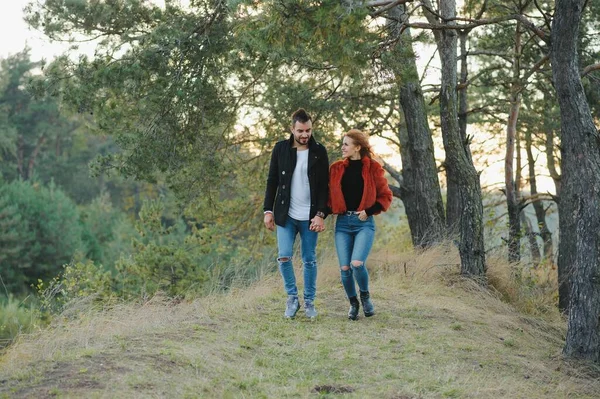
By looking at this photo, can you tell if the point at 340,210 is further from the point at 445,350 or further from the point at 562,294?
the point at 562,294

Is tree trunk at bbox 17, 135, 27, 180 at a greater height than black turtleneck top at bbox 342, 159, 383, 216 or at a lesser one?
greater

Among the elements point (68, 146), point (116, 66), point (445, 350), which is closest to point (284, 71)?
point (116, 66)

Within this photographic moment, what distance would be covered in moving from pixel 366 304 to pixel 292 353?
5.87 feet

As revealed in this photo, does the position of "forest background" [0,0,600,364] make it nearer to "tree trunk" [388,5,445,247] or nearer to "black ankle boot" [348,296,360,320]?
"tree trunk" [388,5,445,247]

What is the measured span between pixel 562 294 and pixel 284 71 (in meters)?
A: 6.64

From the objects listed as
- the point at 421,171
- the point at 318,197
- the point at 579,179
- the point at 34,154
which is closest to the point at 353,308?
the point at 318,197

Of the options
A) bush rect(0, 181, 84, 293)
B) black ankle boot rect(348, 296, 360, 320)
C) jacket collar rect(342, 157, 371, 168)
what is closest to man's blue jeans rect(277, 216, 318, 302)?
black ankle boot rect(348, 296, 360, 320)

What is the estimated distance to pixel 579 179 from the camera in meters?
8.29

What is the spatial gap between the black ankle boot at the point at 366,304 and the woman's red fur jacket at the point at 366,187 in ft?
3.36

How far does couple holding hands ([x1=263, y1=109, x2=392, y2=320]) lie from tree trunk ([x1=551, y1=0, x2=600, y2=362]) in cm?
188

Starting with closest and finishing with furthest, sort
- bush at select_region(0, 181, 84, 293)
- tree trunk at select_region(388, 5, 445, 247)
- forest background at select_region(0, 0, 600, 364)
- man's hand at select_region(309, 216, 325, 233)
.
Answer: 1. man's hand at select_region(309, 216, 325, 233)
2. forest background at select_region(0, 0, 600, 364)
3. tree trunk at select_region(388, 5, 445, 247)
4. bush at select_region(0, 181, 84, 293)

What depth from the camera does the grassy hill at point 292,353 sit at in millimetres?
6125

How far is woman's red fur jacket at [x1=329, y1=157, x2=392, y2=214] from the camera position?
835 centimetres

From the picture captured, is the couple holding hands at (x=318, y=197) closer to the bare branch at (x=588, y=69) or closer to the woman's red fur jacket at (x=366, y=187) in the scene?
the woman's red fur jacket at (x=366, y=187)
